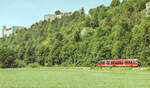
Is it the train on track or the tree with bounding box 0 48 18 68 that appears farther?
the tree with bounding box 0 48 18 68

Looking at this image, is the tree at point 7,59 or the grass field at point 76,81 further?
the tree at point 7,59

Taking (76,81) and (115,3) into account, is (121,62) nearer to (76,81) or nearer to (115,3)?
(76,81)

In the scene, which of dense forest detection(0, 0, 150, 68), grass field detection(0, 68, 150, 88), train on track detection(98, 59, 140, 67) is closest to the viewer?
grass field detection(0, 68, 150, 88)

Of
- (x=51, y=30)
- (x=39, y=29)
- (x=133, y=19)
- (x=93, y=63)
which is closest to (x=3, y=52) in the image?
(x=93, y=63)

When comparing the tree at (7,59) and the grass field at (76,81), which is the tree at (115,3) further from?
the grass field at (76,81)

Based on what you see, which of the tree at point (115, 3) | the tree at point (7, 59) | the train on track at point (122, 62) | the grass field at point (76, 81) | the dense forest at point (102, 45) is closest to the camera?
the grass field at point (76, 81)

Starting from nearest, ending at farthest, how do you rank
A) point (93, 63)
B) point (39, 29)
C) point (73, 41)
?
point (93, 63) < point (73, 41) < point (39, 29)

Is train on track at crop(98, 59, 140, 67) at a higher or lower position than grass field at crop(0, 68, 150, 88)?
higher

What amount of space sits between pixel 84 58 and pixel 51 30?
8227cm

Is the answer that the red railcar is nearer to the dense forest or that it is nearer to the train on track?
the train on track

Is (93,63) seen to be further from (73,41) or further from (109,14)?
(109,14)

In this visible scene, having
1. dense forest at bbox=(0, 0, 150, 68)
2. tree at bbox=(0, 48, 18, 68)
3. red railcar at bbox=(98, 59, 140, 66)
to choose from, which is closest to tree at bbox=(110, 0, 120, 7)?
dense forest at bbox=(0, 0, 150, 68)

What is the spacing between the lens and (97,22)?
110188 mm

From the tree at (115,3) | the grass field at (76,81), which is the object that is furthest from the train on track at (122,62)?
the tree at (115,3)
